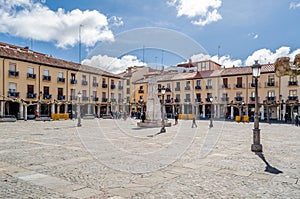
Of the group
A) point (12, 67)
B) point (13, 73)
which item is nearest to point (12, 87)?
point (13, 73)

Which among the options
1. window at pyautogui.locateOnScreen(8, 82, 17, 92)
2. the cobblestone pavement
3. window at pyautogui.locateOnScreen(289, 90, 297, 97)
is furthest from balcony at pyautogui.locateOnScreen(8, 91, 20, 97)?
window at pyautogui.locateOnScreen(289, 90, 297, 97)

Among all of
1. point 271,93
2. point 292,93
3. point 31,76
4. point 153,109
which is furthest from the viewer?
point 271,93

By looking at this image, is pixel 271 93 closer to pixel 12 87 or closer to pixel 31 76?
pixel 31 76

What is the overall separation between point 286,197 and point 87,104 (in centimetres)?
4214

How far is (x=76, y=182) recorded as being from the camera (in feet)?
16.3

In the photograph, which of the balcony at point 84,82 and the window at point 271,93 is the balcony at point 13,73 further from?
the window at point 271,93

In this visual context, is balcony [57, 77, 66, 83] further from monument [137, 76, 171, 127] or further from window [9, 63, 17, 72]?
monument [137, 76, 171, 127]

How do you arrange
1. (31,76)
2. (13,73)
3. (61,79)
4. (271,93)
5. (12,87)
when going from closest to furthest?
(13,73)
(12,87)
(31,76)
(61,79)
(271,93)

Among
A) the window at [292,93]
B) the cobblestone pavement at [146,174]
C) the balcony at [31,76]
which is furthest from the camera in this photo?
the window at [292,93]

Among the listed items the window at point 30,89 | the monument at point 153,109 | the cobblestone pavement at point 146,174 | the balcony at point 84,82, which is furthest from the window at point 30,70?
the cobblestone pavement at point 146,174

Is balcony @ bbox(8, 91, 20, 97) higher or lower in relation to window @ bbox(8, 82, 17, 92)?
lower

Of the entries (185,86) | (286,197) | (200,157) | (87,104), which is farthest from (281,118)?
(286,197)

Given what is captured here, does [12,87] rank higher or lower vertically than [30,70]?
lower

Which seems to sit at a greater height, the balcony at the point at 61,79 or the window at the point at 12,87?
the balcony at the point at 61,79
